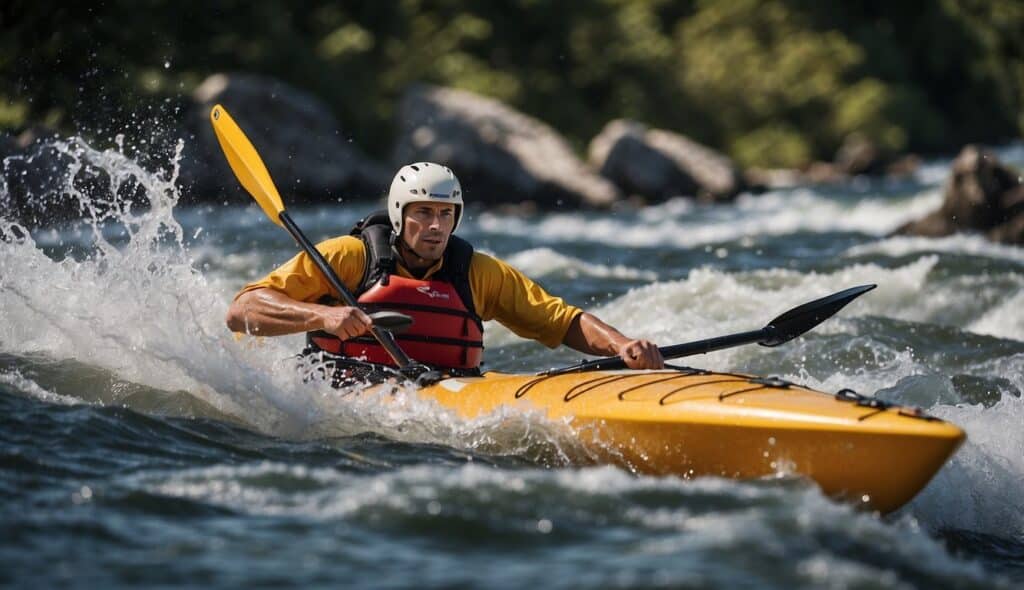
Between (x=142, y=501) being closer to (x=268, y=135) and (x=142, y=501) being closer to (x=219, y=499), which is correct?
(x=219, y=499)

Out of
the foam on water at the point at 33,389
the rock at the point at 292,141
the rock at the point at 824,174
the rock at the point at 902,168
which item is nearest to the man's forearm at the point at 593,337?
the foam on water at the point at 33,389

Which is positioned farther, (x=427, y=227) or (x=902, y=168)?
(x=902, y=168)

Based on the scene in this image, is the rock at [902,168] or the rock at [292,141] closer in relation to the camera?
the rock at [292,141]

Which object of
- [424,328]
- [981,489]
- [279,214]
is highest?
[279,214]

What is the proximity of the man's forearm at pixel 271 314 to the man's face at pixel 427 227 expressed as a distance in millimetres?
525

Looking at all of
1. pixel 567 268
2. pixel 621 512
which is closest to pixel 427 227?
pixel 621 512

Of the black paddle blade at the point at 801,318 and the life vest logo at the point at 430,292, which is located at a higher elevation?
the life vest logo at the point at 430,292

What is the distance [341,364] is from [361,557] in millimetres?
2228

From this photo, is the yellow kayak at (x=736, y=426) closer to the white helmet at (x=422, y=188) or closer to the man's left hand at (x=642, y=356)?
the man's left hand at (x=642, y=356)

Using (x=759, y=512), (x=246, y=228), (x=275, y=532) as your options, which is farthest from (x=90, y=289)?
(x=246, y=228)

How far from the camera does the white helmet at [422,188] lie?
575 centimetres

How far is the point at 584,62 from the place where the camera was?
108 feet

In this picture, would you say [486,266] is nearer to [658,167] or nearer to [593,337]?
[593,337]

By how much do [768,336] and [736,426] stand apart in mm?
1318
